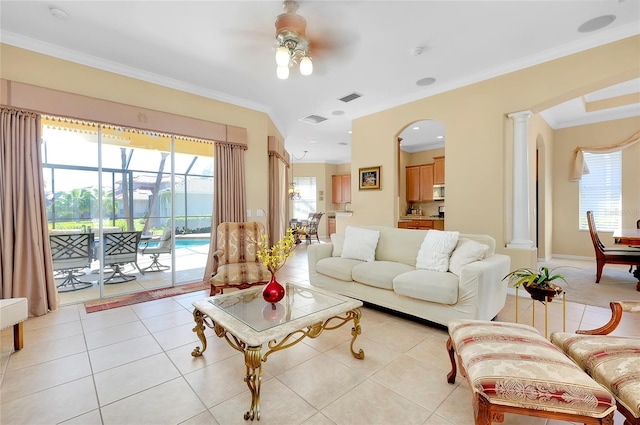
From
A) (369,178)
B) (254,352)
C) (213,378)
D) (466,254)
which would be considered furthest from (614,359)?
(369,178)

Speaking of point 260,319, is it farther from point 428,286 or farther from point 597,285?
point 597,285

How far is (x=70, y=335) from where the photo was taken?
2.57 metres

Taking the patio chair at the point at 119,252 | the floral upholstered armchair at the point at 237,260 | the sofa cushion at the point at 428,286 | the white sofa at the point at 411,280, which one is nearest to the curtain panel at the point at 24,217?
the patio chair at the point at 119,252

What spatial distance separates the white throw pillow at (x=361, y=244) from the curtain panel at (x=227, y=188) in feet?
6.58

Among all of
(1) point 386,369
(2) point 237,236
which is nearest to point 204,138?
(2) point 237,236

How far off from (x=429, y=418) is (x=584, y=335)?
3.47 feet

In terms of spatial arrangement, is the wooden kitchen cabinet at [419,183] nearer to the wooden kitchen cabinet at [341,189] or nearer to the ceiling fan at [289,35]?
the wooden kitchen cabinet at [341,189]

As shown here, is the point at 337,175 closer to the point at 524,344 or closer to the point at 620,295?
the point at 620,295

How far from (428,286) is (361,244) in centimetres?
119

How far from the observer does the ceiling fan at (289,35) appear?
8.21ft

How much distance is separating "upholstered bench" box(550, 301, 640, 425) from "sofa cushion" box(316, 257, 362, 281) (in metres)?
2.00

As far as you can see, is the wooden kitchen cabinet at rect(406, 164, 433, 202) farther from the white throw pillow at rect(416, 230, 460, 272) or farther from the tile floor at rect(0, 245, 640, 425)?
the tile floor at rect(0, 245, 640, 425)

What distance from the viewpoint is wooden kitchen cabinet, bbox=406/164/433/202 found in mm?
7375

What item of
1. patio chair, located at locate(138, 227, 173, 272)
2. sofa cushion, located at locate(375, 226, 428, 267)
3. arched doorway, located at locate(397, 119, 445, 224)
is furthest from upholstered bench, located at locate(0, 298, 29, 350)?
arched doorway, located at locate(397, 119, 445, 224)
